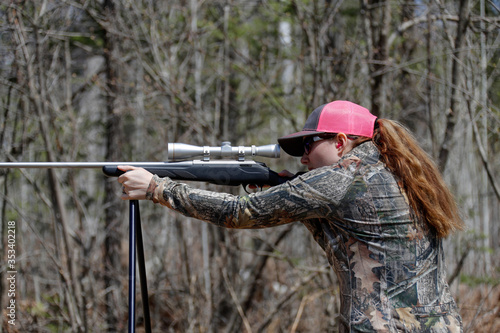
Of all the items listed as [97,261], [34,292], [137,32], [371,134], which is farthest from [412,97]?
[34,292]

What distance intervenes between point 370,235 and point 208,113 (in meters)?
5.02

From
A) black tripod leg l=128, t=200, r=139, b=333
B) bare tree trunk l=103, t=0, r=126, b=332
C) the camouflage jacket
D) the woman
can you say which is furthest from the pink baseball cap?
bare tree trunk l=103, t=0, r=126, b=332

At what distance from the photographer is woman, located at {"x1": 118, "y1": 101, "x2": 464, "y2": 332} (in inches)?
84.0

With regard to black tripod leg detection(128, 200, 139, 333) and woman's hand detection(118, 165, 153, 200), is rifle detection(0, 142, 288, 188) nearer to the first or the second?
woman's hand detection(118, 165, 153, 200)

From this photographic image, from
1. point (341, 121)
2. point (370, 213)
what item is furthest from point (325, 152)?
point (370, 213)

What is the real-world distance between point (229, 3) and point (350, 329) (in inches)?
205

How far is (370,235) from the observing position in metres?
2.17

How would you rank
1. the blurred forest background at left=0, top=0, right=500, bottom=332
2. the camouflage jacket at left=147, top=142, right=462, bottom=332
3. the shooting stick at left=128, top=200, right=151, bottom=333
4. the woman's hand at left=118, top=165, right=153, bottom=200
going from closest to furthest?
the camouflage jacket at left=147, top=142, right=462, bottom=332 < the woman's hand at left=118, top=165, right=153, bottom=200 < the shooting stick at left=128, top=200, right=151, bottom=333 < the blurred forest background at left=0, top=0, right=500, bottom=332

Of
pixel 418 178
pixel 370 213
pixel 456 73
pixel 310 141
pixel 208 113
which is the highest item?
pixel 208 113

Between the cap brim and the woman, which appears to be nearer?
the woman

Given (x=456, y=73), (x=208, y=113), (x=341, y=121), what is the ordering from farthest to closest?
(x=208, y=113), (x=456, y=73), (x=341, y=121)

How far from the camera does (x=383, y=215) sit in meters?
2.16

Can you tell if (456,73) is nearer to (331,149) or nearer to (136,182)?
(331,149)

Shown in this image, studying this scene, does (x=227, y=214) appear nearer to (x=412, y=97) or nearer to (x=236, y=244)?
(x=236, y=244)
